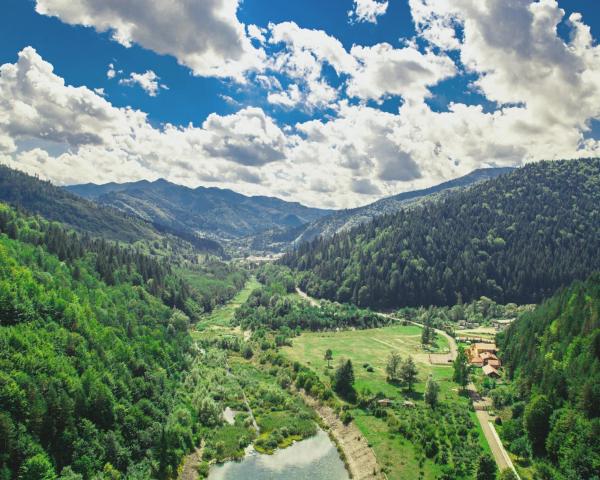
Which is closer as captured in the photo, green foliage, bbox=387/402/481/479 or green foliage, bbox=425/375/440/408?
green foliage, bbox=387/402/481/479

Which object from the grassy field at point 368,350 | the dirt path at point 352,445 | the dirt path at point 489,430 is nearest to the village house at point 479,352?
the grassy field at point 368,350

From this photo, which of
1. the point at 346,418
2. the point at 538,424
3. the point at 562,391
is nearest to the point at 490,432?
→ the point at 538,424

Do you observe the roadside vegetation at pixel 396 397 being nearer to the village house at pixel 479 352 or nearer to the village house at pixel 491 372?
the village house at pixel 479 352

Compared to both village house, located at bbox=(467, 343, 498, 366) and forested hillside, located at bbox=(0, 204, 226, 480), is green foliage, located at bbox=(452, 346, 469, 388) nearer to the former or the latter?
village house, located at bbox=(467, 343, 498, 366)

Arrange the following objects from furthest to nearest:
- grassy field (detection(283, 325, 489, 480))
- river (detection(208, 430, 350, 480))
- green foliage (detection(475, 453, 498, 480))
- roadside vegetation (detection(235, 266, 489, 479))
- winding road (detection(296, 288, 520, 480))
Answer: grassy field (detection(283, 325, 489, 480))
roadside vegetation (detection(235, 266, 489, 479))
river (detection(208, 430, 350, 480))
winding road (detection(296, 288, 520, 480))
green foliage (detection(475, 453, 498, 480))

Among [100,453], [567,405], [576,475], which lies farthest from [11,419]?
[567,405]

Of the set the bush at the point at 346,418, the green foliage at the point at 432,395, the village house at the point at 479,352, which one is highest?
the village house at the point at 479,352

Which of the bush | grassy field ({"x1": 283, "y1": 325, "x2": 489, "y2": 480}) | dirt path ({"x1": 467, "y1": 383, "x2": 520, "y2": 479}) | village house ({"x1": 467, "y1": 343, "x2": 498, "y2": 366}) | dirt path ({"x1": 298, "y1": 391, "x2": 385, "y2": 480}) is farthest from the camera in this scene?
village house ({"x1": 467, "y1": 343, "x2": 498, "y2": 366})

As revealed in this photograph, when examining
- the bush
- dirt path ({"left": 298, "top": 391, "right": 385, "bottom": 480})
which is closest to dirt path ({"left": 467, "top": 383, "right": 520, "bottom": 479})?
dirt path ({"left": 298, "top": 391, "right": 385, "bottom": 480})
